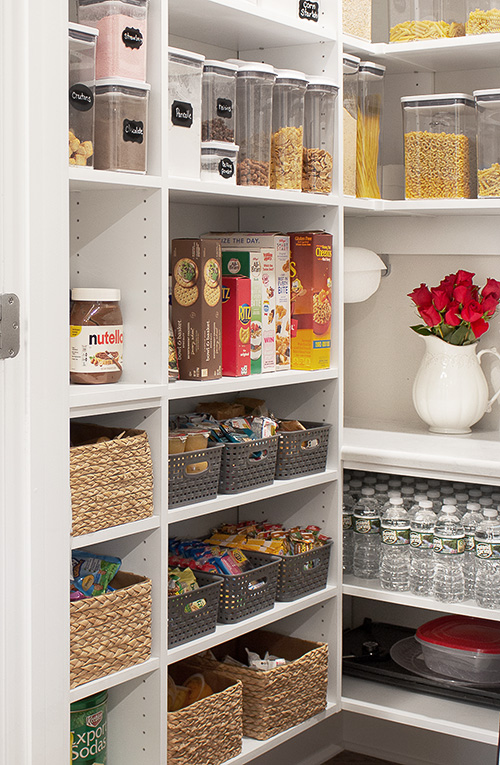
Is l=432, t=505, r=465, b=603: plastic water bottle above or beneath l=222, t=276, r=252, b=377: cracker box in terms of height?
beneath

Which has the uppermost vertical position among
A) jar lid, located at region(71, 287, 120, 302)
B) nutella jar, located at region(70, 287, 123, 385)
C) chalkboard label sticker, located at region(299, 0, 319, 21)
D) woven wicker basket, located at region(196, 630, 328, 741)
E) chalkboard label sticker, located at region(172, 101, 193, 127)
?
chalkboard label sticker, located at region(299, 0, 319, 21)

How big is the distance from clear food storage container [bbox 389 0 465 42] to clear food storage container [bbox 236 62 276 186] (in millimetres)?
578

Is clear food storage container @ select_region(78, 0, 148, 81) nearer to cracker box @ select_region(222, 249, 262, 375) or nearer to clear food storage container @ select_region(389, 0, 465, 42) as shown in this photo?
cracker box @ select_region(222, 249, 262, 375)

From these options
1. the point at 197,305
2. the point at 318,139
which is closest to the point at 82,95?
the point at 197,305

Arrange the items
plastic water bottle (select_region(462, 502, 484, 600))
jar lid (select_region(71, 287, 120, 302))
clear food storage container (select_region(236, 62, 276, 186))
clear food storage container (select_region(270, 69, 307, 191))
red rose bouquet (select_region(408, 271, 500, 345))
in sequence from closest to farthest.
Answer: jar lid (select_region(71, 287, 120, 302)) < clear food storage container (select_region(236, 62, 276, 186)) < clear food storage container (select_region(270, 69, 307, 191)) < plastic water bottle (select_region(462, 502, 484, 600)) < red rose bouquet (select_region(408, 271, 500, 345))

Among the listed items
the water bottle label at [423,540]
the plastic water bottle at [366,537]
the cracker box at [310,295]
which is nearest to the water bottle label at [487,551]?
the water bottle label at [423,540]

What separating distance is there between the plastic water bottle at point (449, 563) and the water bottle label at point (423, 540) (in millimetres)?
25

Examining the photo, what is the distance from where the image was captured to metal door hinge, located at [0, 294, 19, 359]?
1629 mm

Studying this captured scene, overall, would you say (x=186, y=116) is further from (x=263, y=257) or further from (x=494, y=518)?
(x=494, y=518)

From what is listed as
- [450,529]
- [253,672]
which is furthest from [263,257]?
[253,672]

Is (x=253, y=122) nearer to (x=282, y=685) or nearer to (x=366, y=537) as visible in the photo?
(x=366, y=537)

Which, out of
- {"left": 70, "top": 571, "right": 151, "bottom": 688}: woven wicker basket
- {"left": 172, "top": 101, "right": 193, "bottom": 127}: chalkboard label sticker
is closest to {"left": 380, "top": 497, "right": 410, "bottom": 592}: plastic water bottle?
{"left": 70, "top": 571, "right": 151, "bottom": 688}: woven wicker basket

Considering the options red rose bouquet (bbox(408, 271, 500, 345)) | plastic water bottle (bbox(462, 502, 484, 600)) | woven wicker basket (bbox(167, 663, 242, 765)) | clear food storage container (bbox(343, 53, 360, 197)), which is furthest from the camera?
red rose bouquet (bbox(408, 271, 500, 345))

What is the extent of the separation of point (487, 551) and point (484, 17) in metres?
1.35
